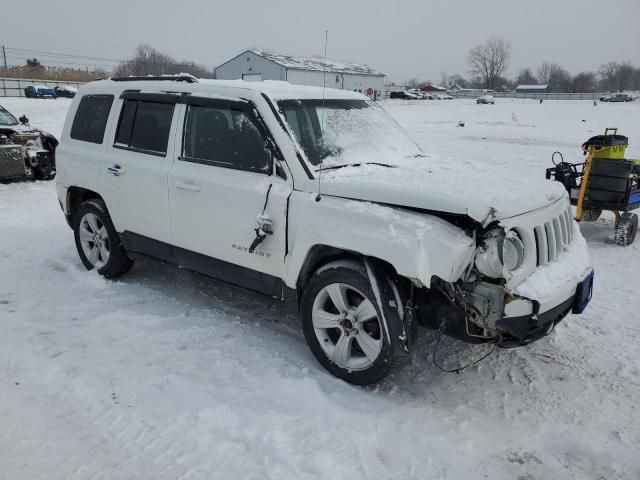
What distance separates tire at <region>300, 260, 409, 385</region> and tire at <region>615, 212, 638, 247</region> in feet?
15.7

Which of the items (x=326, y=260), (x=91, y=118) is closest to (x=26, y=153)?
(x=91, y=118)

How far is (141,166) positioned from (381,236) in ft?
8.26

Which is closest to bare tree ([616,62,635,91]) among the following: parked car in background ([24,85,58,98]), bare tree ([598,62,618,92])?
bare tree ([598,62,618,92])

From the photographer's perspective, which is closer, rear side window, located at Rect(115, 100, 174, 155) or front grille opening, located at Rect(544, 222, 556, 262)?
front grille opening, located at Rect(544, 222, 556, 262)

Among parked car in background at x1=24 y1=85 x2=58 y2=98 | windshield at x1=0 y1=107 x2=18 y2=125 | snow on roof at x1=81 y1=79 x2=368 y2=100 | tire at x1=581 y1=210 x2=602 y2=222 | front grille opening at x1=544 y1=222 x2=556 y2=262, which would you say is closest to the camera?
front grille opening at x1=544 y1=222 x2=556 y2=262

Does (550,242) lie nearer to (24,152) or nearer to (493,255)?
(493,255)

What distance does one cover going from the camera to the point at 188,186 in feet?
13.7

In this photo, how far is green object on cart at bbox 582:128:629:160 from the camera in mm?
6848

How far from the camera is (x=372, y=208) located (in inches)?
129

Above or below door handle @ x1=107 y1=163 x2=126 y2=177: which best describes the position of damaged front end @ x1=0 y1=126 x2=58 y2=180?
below

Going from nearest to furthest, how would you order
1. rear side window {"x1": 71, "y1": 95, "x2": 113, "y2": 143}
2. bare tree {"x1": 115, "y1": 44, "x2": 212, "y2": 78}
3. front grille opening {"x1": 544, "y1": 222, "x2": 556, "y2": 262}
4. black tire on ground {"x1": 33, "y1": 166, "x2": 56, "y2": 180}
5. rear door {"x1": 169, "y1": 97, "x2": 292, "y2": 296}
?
1. front grille opening {"x1": 544, "y1": 222, "x2": 556, "y2": 262}
2. rear door {"x1": 169, "y1": 97, "x2": 292, "y2": 296}
3. rear side window {"x1": 71, "y1": 95, "x2": 113, "y2": 143}
4. black tire on ground {"x1": 33, "y1": 166, "x2": 56, "y2": 180}
5. bare tree {"x1": 115, "y1": 44, "x2": 212, "y2": 78}

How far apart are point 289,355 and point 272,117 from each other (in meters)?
1.78

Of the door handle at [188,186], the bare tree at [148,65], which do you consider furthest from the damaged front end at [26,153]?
the bare tree at [148,65]

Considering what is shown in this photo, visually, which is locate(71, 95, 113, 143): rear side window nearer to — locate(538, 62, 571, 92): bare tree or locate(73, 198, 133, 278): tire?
locate(73, 198, 133, 278): tire
